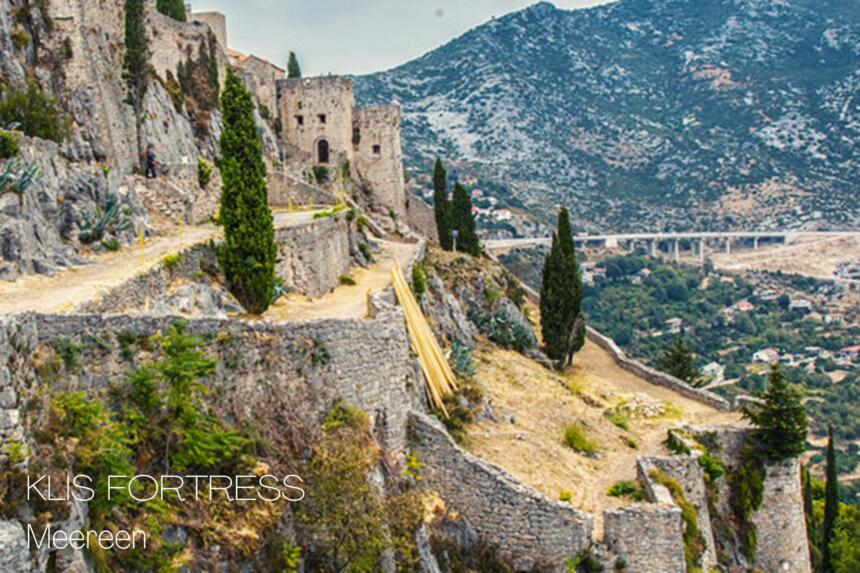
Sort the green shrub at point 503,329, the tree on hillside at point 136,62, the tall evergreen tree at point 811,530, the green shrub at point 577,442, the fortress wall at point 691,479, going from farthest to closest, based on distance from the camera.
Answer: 1. the green shrub at point 503,329
2. the tall evergreen tree at point 811,530
3. the tree on hillside at point 136,62
4. the green shrub at point 577,442
5. the fortress wall at point 691,479

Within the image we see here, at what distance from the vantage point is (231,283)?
21312 millimetres

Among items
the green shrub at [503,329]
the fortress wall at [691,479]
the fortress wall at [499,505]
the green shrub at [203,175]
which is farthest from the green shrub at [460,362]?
the green shrub at [203,175]

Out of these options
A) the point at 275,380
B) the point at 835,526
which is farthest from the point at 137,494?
the point at 835,526

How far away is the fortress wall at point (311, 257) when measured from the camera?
2580cm

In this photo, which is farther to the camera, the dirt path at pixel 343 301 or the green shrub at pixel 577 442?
the green shrub at pixel 577 442

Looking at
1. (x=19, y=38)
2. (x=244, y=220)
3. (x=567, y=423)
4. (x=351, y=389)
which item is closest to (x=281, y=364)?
(x=351, y=389)

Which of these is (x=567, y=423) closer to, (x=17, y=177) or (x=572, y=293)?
(x=572, y=293)

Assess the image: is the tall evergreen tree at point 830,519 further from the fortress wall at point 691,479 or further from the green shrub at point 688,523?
the green shrub at point 688,523

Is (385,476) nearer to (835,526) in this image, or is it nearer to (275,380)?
(275,380)

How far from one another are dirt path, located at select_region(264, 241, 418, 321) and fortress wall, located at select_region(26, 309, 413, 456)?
1387mm

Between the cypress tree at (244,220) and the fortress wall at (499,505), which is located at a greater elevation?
the cypress tree at (244,220)

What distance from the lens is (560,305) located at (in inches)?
1463

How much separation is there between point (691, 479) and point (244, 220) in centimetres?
1387

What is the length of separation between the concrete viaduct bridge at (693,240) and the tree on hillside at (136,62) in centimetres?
7772
